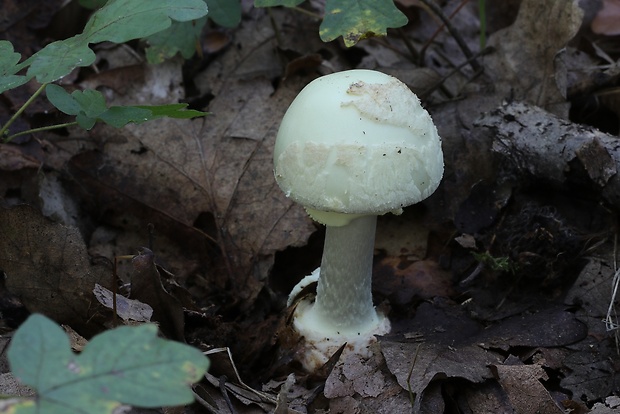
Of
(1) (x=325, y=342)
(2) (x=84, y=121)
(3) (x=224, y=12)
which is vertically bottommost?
(1) (x=325, y=342)

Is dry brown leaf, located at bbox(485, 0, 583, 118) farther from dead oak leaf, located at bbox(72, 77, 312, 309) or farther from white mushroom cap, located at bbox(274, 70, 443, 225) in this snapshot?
white mushroom cap, located at bbox(274, 70, 443, 225)

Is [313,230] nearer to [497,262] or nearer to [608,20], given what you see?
[497,262]

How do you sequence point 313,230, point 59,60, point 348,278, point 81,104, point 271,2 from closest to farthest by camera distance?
point 59,60, point 81,104, point 348,278, point 271,2, point 313,230

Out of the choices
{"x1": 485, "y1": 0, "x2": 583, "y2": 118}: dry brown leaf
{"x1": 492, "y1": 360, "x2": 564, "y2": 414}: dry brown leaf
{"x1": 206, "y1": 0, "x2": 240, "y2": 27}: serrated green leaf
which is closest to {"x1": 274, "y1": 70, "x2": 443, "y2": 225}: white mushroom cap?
{"x1": 492, "y1": 360, "x2": 564, "y2": 414}: dry brown leaf

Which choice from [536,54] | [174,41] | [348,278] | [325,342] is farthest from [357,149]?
[536,54]

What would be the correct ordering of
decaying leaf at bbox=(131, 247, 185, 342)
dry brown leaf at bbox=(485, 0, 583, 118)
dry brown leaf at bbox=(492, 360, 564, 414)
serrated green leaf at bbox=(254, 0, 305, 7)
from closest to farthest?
dry brown leaf at bbox=(492, 360, 564, 414) < decaying leaf at bbox=(131, 247, 185, 342) < serrated green leaf at bbox=(254, 0, 305, 7) < dry brown leaf at bbox=(485, 0, 583, 118)

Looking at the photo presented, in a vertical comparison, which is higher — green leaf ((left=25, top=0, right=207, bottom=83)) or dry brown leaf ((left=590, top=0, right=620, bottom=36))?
green leaf ((left=25, top=0, right=207, bottom=83))

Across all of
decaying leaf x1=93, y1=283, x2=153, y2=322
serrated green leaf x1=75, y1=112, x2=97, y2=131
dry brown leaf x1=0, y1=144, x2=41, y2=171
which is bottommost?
dry brown leaf x1=0, y1=144, x2=41, y2=171
